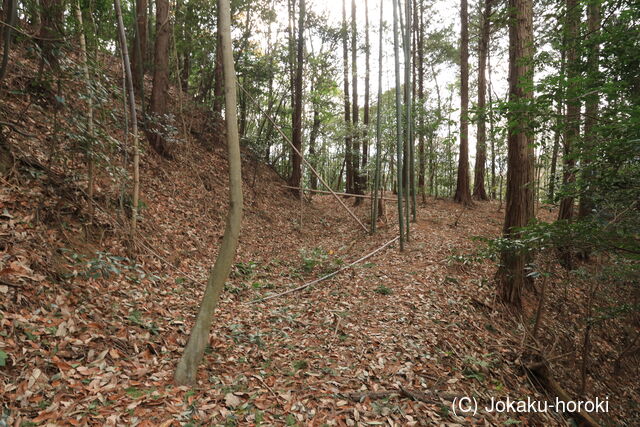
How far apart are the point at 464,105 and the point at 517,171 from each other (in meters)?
7.19

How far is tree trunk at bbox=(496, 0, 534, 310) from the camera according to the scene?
16.1 feet

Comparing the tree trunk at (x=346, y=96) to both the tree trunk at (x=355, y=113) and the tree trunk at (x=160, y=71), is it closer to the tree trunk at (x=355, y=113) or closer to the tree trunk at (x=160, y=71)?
the tree trunk at (x=355, y=113)

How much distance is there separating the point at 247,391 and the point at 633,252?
153 inches

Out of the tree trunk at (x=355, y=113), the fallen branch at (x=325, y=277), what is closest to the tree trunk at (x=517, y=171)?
the fallen branch at (x=325, y=277)

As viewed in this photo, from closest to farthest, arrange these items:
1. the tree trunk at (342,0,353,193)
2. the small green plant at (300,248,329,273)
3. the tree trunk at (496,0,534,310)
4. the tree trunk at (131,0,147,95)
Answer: the tree trunk at (496,0,534,310) → the small green plant at (300,248,329,273) → the tree trunk at (131,0,147,95) → the tree trunk at (342,0,353,193)

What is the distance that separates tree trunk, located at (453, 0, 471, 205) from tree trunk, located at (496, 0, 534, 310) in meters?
5.53

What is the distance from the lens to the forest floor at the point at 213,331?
8.37 feet

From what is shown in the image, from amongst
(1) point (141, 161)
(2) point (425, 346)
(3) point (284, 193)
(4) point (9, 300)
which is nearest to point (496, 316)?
(2) point (425, 346)

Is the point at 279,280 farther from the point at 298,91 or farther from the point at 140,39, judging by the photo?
the point at 140,39

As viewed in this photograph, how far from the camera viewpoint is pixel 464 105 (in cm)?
1133

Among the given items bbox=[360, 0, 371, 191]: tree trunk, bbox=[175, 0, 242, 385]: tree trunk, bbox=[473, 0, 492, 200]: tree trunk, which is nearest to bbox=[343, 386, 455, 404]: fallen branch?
bbox=[175, 0, 242, 385]: tree trunk

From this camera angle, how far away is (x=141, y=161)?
22.4 ft

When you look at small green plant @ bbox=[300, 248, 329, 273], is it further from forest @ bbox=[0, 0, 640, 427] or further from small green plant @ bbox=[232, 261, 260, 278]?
small green plant @ bbox=[232, 261, 260, 278]

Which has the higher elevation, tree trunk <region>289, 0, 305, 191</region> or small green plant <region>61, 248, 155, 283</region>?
tree trunk <region>289, 0, 305, 191</region>
